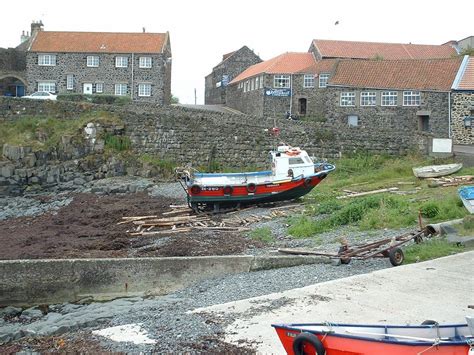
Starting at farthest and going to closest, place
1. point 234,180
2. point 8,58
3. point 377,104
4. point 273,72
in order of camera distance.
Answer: point 8,58 → point 273,72 → point 377,104 → point 234,180

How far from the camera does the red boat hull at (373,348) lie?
4723mm

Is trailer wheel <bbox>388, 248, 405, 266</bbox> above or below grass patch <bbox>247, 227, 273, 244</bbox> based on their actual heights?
above

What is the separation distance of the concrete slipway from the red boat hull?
3.22 feet

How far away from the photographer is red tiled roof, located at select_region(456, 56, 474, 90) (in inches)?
1181

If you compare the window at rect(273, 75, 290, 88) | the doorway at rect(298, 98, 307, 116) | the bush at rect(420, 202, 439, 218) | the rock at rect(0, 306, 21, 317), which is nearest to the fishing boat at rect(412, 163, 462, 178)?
the bush at rect(420, 202, 439, 218)

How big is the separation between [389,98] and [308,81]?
7517 mm

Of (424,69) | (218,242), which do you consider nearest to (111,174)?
(218,242)

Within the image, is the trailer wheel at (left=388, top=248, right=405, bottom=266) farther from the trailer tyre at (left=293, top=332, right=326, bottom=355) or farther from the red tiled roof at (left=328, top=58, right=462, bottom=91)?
the red tiled roof at (left=328, top=58, right=462, bottom=91)

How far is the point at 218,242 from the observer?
44.0 ft

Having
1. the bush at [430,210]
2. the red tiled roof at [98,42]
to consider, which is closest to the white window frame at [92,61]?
the red tiled roof at [98,42]

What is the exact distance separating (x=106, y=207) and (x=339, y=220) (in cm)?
944

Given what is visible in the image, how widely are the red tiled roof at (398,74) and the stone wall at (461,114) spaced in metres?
0.81

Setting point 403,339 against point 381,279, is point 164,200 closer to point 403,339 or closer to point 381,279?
point 381,279

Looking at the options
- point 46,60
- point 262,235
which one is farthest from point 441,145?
point 46,60
